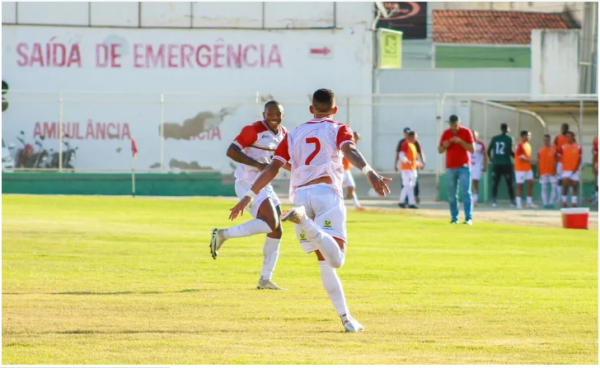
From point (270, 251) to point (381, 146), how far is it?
98.9 ft

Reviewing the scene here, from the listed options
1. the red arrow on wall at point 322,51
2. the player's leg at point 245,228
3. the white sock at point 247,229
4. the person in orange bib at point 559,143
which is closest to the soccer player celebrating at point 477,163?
the person in orange bib at point 559,143

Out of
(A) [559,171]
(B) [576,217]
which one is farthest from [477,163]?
(B) [576,217]

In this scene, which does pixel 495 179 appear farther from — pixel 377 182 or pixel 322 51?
pixel 377 182

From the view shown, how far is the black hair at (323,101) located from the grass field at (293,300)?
1.73 meters

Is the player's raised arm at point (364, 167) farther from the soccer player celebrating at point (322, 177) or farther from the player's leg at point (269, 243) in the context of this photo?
the player's leg at point (269, 243)

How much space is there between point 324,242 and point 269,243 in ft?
12.2

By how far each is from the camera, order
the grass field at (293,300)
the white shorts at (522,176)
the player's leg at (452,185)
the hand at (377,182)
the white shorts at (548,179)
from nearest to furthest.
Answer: the grass field at (293,300) → the hand at (377,182) → the player's leg at (452,185) → the white shorts at (522,176) → the white shorts at (548,179)

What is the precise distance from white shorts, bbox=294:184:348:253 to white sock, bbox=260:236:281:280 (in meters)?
3.10

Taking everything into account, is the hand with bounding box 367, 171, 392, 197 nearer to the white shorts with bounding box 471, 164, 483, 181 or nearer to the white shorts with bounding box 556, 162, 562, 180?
the white shorts with bounding box 471, 164, 483, 181

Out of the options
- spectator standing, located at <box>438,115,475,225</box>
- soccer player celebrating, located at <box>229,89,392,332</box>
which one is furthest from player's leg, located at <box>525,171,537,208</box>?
soccer player celebrating, located at <box>229,89,392,332</box>

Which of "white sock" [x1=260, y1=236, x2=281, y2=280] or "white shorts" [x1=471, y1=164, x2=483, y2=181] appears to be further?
"white shorts" [x1=471, y1=164, x2=483, y2=181]

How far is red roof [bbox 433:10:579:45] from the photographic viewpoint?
224 ft

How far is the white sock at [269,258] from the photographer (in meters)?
12.6

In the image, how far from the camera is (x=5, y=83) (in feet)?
144
